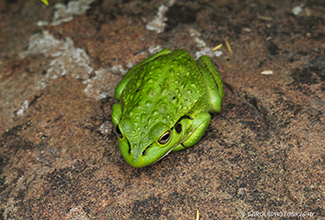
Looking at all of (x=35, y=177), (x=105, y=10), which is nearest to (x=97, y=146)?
(x=35, y=177)

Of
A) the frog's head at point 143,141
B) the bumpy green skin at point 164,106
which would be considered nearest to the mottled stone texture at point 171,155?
the bumpy green skin at point 164,106

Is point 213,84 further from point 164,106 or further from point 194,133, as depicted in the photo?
point 164,106

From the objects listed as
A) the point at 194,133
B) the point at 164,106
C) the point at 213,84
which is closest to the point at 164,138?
the point at 164,106

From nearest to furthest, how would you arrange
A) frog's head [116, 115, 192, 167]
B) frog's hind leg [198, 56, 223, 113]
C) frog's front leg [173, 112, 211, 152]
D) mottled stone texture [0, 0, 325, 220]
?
frog's head [116, 115, 192, 167]
mottled stone texture [0, 0, 325, 220]
frog's front leg [173, 112, 211, 152]
frog's hind leg [198, 56, 223, 113]

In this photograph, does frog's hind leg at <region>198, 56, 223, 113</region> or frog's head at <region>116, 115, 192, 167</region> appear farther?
frog's hind leg at <region>198, 56, 223, 113</region>

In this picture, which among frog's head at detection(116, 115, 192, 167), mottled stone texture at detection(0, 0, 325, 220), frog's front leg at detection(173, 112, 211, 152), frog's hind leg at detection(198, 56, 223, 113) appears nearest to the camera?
frog's head at detection(116, 115, 192, 167)

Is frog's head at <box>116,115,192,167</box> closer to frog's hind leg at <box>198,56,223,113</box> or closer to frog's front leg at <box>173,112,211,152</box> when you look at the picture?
frog's front leg at <box>173,112,211,152</box>

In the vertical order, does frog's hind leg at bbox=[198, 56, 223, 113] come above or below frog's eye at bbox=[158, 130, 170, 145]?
below

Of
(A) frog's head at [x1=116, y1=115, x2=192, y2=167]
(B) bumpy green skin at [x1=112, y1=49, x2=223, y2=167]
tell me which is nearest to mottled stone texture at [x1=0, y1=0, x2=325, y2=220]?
(B) bumpy green skin at [x1=112, y1=49, x2=223, y2=167]
